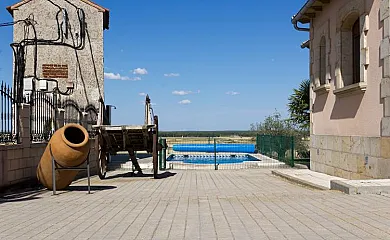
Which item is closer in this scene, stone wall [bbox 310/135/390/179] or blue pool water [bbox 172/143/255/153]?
stone wall [bbox 310/135/390/179]

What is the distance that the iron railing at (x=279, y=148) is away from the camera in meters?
21.8

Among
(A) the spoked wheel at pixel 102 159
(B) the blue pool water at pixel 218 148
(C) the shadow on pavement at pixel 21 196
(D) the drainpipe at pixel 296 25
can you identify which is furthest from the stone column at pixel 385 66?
(B) the blue pool water at pixel 218 148

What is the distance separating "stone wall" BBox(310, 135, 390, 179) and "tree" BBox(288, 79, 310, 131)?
6.62 meters

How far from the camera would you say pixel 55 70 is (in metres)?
22.7

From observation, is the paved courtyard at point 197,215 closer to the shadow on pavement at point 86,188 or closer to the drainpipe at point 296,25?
the shadow on pavement at point 86,188

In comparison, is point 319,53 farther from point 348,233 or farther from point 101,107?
point 348,233

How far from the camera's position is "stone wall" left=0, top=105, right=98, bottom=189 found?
1123 cm

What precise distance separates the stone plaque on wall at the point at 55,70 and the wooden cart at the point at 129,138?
7915 millimetres

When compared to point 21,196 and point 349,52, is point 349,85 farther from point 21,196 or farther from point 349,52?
point 21,196

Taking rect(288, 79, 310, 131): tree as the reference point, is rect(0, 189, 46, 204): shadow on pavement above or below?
below

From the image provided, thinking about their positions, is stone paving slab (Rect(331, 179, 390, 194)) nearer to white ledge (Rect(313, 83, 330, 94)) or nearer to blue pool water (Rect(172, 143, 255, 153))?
white ledge (Rect(313, 83, 330, 94))

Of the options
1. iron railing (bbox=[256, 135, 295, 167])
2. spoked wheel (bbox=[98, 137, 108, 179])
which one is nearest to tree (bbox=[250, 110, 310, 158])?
iron railing (bbox=[256, 135, 295, 167])

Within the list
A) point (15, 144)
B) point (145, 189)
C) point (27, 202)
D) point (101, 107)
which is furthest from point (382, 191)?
point (101, 107)

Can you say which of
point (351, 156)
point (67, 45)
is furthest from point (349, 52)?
point (67, 45)
